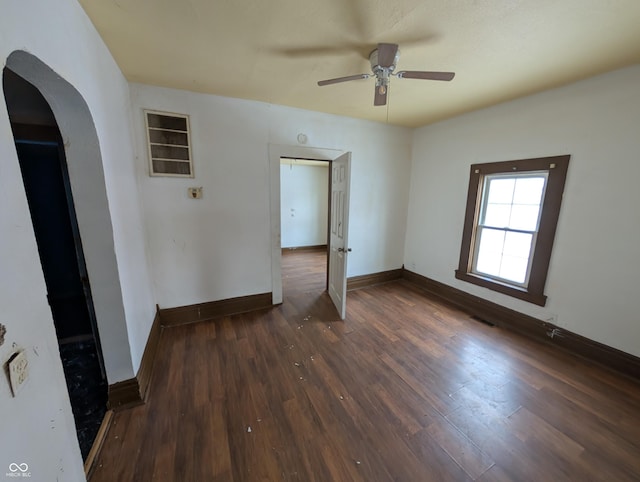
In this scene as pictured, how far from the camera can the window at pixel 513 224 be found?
2461 millimetres

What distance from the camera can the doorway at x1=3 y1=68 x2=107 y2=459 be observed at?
176 cm

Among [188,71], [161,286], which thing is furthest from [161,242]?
[188,71]

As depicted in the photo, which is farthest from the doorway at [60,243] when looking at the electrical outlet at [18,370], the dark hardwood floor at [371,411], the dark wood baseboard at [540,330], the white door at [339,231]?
the dark wood baseboard at [540,330]

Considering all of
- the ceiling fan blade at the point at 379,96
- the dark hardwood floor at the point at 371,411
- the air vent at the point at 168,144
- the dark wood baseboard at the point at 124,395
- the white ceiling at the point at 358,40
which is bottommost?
the dark hardwood floor at the point at 371,411

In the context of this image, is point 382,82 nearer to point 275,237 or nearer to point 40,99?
point 275,237

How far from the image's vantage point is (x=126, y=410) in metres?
1.68

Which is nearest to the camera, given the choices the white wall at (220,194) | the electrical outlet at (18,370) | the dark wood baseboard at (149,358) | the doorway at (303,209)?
the electrical outlet at (18,370)

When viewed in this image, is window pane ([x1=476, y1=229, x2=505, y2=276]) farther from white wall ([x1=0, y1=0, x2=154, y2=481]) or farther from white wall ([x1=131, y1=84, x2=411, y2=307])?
white wall ([x1=0, y1=0, x2=154, y2=481])

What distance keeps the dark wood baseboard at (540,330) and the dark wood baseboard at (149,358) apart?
3594 millimetres

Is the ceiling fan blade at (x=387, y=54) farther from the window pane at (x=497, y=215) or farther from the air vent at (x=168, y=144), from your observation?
the window pane at (x=497, y=215)

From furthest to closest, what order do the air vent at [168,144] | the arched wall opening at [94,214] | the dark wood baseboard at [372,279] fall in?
the dark wood baseboard at [372,279] < the air vent at [168,144] < the arched wall opening at [94,214]

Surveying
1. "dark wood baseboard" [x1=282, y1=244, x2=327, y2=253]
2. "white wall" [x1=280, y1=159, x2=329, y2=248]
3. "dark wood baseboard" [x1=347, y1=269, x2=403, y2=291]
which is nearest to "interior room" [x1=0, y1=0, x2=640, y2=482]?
"dark wood baseboard" [x1=347, y1=269, x2=403, y2=291]

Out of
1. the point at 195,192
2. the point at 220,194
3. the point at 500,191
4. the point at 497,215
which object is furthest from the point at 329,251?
the point at 500,191

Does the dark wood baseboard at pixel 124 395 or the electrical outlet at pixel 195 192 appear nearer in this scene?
the dark wood baseboard at pixel 124 395
